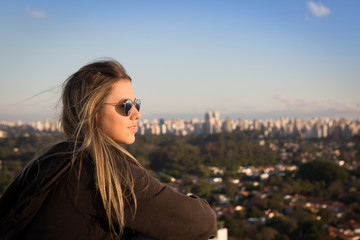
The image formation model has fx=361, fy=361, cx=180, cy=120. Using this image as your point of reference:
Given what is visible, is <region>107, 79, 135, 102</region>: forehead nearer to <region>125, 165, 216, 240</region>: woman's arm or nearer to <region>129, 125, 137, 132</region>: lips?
<region>129, 125, 137, 132</region>: lips

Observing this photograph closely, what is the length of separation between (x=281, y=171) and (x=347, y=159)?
16.6 feet

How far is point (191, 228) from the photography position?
0.67m

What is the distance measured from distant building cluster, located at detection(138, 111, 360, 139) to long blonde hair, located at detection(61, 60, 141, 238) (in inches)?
1189

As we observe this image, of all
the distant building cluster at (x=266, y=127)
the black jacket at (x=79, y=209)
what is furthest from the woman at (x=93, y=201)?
A: the distant building cluster at (x=266, y=127)

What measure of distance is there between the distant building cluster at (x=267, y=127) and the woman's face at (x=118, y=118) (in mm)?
30182

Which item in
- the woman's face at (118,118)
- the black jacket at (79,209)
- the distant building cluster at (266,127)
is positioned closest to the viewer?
the black jacket at (79,209)

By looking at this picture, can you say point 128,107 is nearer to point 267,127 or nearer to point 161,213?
point 161,213

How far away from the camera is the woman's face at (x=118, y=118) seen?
790 millimetres

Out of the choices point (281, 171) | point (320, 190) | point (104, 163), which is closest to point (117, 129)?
point (104, 163)

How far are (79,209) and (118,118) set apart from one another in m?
0.24

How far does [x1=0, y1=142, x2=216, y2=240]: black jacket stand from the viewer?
0.62 m

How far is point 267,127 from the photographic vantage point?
3744 centimetres

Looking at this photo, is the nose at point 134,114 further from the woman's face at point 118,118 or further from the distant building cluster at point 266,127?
the distant building cluster at point 266,127

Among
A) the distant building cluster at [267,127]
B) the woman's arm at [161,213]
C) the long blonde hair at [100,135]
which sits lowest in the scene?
the distant building cluster at [267,127]
